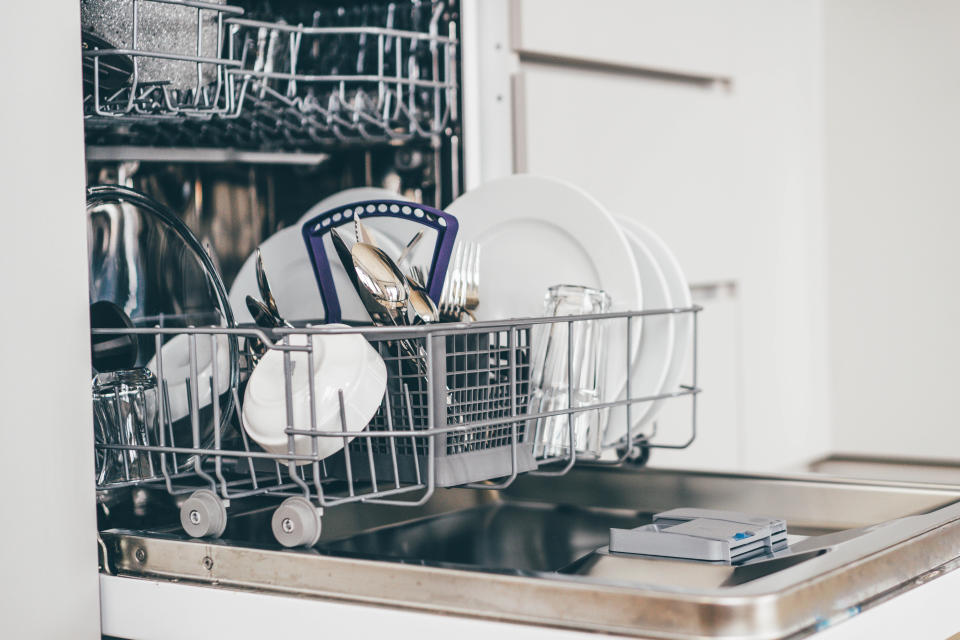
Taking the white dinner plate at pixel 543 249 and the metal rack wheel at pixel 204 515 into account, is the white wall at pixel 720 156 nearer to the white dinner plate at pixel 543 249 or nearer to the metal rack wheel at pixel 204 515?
the white dinner plate at pixel 543 249

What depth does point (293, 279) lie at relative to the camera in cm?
106

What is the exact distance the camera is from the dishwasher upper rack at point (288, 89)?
2.89 ft

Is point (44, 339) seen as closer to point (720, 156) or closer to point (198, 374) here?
point (198, 374)

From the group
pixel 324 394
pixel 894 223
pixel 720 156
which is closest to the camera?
pixel 324 394

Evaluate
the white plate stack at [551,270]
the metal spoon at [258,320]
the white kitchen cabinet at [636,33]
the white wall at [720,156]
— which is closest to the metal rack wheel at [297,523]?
the metal spoon at [258,320]

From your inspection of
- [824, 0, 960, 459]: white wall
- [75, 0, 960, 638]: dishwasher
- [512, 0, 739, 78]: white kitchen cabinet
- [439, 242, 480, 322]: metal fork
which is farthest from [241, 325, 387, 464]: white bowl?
[824, 0, 960, 459]: white wall

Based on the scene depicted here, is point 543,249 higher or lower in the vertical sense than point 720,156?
lower

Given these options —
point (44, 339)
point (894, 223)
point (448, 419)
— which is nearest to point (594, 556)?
point (448, 419)

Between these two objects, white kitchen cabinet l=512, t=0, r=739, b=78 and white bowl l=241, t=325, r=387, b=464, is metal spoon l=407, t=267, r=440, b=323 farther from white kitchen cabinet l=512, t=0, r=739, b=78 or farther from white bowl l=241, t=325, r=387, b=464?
white kitchen cabinet l=512, t=0, r=739, b=78

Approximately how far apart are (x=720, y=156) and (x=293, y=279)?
831 millimetres

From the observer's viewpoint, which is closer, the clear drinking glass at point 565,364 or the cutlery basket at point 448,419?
the cutlery basket at point 448,419

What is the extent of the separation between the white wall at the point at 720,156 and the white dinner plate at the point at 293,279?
247 millimetres

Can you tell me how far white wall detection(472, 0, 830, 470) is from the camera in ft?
4.52

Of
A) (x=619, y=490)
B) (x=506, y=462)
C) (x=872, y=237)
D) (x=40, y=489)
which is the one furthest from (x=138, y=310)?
(x=872, y=237)
